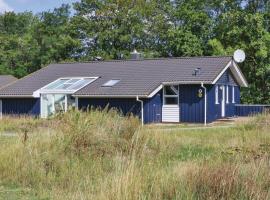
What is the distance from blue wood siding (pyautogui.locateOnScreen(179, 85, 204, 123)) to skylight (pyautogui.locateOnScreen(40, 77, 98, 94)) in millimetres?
6538

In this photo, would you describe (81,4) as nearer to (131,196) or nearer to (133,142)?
(133,142)

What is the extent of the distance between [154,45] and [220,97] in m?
22.3

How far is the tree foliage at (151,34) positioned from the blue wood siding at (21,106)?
53.1 ft

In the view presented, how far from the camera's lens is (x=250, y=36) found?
139 feet

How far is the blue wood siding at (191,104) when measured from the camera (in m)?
30.4

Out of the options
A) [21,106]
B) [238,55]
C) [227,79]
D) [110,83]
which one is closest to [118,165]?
[110,83]

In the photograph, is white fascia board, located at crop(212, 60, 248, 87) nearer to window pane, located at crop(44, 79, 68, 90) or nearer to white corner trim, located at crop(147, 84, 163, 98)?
white corner trim, located at crop(147, 84, 163, 98)

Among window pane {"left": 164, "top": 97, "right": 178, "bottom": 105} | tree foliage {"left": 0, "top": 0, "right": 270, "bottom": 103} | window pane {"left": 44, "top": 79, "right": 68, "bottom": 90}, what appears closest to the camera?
window pane {"left": 164, "top": 97, "right": 178, "bottom": 105}

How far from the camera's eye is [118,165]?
811 centimetres

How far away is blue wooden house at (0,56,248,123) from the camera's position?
1193 inches

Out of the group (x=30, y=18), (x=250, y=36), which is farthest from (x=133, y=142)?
(x=30, y=18)

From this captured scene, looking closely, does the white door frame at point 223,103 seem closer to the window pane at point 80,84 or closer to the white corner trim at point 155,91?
the white corner trim at point 155,91

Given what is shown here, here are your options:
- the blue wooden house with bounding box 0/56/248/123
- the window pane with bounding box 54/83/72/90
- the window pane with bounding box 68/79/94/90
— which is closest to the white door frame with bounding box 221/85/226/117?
the blue wooden house with bounding box 0/56/248/123

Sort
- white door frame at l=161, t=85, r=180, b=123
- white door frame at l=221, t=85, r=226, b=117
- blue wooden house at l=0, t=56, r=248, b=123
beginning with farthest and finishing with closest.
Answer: white door frame at l=221, t=85, r=226, b=117, white door frame at l=161, t=85, r=180, b=123, blue wooden house at l=0, t=56, r=248, b=123
